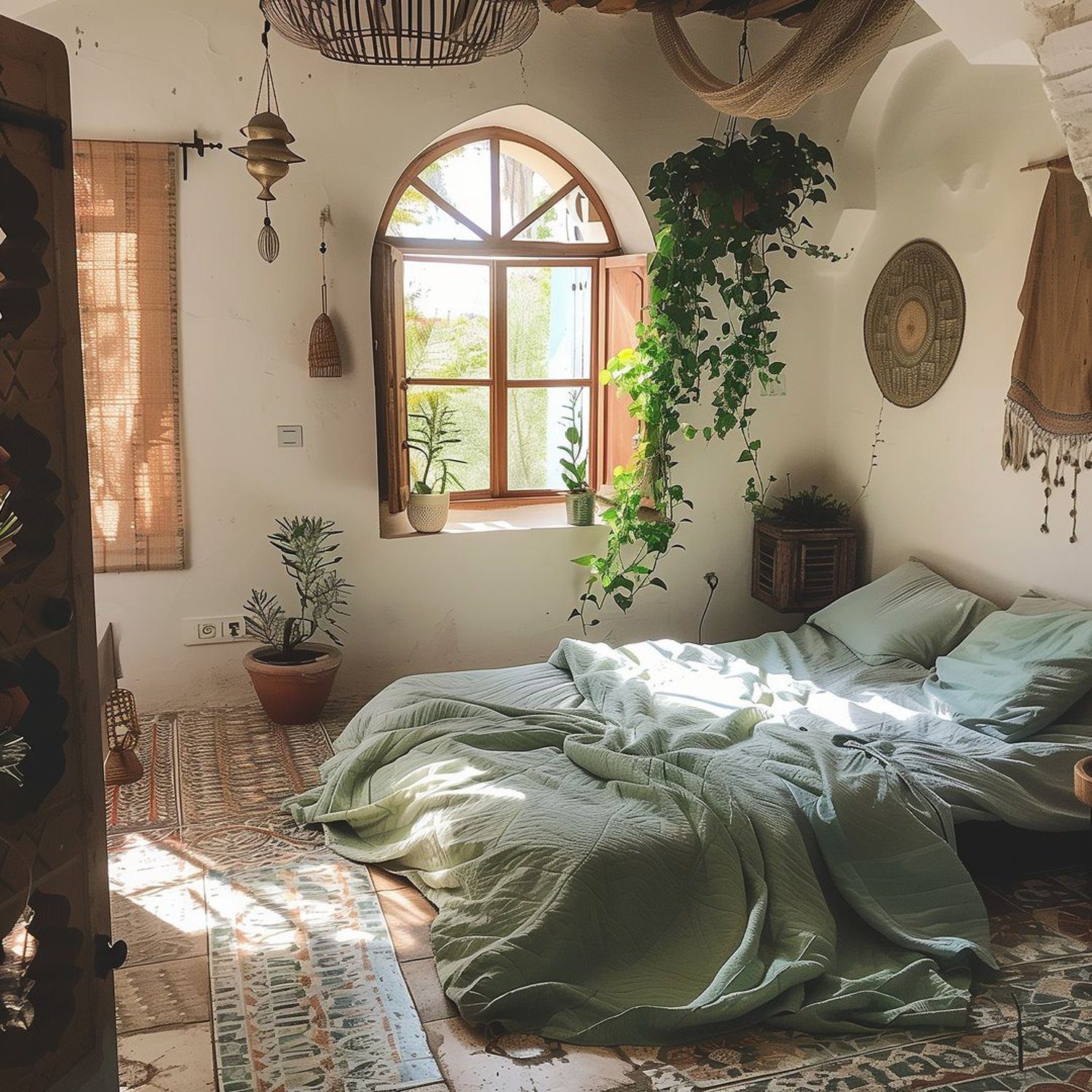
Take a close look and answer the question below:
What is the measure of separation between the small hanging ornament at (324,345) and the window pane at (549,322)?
1.04m

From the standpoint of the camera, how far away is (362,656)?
5180 mm

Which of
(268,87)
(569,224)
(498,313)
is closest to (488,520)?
(498,313)

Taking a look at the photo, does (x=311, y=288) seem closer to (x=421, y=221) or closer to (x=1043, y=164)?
(x=421, y=221)

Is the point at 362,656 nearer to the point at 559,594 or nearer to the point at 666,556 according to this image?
the point at 559,594

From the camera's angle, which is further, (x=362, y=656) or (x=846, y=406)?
(x=846, y=406)

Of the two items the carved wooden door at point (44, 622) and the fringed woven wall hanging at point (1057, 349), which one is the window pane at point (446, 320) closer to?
the fringed woven wall hanging at point (1057, 349)

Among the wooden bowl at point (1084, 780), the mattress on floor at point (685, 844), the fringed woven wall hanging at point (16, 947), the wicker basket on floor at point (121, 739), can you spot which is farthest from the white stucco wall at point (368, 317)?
the fringed woven wall hanging at point (16, 947)

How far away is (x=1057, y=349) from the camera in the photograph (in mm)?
4219

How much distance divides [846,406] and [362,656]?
2640 mm

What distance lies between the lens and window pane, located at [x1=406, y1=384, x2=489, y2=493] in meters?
5.48

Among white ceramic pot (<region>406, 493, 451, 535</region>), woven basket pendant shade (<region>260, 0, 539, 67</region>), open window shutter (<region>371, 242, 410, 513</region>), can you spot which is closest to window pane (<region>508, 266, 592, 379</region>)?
open window shutter (<region>371, 242, 410, 513</region>)

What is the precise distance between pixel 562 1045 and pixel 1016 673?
2147 mm

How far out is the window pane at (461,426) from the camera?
5.48m

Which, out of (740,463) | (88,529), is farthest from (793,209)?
(88,529)
